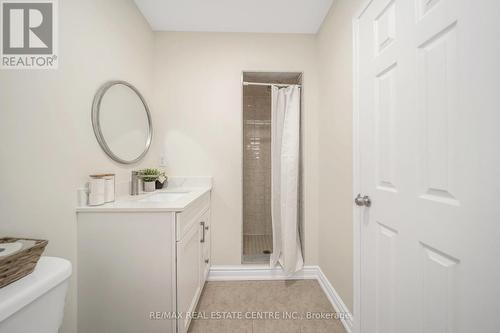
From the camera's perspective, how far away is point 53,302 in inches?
26.8

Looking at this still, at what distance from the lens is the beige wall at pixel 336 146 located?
132 cm

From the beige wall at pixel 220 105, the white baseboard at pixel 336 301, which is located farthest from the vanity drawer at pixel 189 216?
the white baseboard at pixel 336 301

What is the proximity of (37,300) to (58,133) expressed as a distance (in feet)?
2.57

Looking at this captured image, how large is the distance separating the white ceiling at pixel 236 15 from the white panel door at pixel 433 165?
2.71 feet

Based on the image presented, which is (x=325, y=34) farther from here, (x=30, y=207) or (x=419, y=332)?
A: (x=30, y=207)

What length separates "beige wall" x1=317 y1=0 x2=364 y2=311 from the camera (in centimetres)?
132

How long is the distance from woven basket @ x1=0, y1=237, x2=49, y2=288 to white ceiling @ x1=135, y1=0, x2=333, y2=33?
192cm

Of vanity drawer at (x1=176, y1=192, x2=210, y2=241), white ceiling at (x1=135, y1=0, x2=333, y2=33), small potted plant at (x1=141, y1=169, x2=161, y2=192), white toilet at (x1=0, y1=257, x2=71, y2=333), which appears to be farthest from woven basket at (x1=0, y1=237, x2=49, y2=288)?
white ceiling at (x1=135, y1=0, x2=333, y2=33)

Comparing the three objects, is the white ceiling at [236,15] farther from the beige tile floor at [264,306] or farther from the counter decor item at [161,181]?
the beige tile floor at [264,306]

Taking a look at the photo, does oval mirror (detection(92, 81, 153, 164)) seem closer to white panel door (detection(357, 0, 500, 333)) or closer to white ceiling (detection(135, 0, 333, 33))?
white ceiling (detection(135, 0, 333, 33))

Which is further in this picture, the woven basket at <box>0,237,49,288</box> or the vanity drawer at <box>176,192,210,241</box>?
the vanity drawer at <box>176,192,210,241</box>

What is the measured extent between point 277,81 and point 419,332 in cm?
224

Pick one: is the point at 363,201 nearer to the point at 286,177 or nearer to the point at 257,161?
the point at 286,177

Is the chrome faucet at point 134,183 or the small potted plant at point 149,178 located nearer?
the chrome faucet at point 134,183
